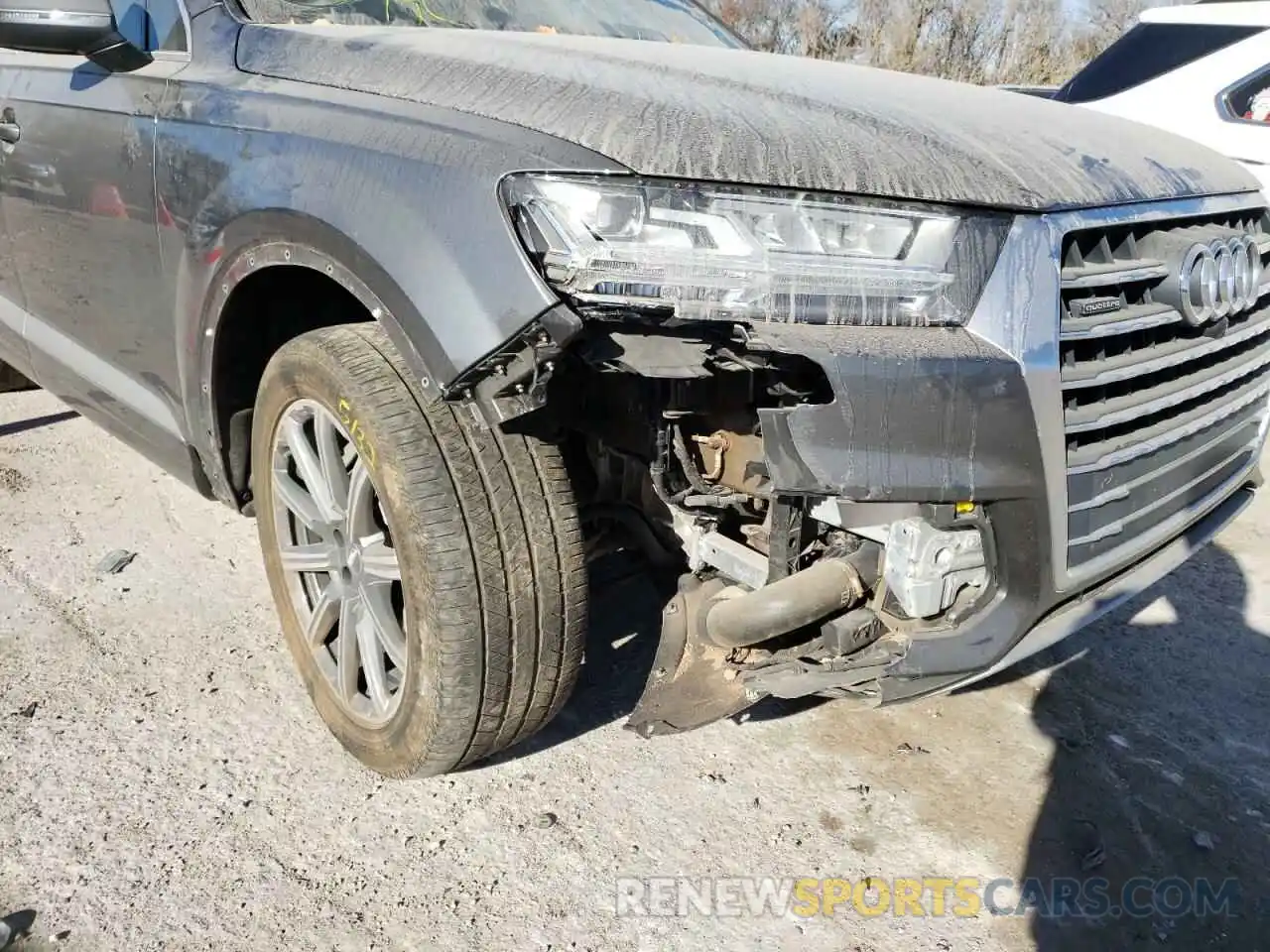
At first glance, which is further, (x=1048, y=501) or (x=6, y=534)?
(x=6, y=534)

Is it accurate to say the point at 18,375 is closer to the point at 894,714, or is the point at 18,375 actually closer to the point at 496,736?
the point at 496,736

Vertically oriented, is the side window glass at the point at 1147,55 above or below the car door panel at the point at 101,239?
above

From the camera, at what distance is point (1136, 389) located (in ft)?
6.20

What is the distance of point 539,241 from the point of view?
159 centimetres

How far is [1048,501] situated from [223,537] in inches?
107

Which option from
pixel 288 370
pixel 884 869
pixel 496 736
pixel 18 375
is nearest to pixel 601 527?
pixel 496 736

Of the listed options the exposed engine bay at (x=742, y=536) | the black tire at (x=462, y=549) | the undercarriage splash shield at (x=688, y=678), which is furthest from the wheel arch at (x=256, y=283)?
the undercarriage splash shield at (x=688, y=678)

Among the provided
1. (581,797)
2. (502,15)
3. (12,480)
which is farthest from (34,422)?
(581,797)

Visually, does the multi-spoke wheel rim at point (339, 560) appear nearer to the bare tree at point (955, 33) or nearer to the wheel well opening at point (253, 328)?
the wheel well opening at point (253, 328)

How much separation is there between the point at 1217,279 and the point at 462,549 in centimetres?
155

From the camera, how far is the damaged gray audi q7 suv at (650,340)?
1.59 metres

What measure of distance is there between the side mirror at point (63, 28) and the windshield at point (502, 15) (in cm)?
32

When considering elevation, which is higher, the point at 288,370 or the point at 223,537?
the point at 288,370

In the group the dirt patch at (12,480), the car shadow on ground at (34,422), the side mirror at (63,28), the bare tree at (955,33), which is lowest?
the dirt patch at (12,480)
